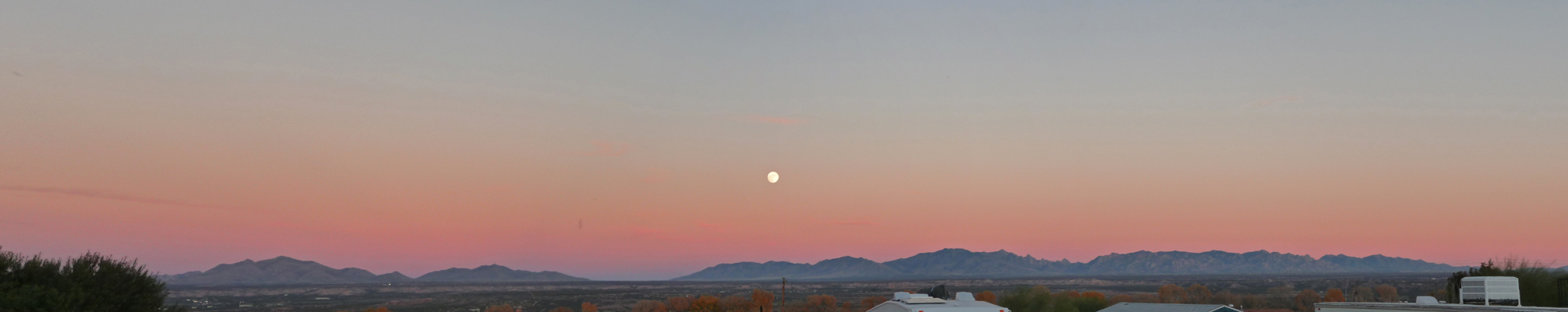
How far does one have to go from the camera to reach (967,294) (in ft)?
98.3

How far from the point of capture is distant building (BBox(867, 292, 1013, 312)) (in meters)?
25.5

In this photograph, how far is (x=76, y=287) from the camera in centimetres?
2159

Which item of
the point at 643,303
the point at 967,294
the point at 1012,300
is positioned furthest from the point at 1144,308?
the point at 643,303

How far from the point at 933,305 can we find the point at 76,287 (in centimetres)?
1989

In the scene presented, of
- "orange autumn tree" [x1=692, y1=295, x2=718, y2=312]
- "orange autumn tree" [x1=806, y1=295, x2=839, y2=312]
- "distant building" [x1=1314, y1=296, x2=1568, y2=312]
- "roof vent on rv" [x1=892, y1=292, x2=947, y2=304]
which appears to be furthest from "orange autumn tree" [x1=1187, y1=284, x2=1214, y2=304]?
"roof vent on rv" [x1=892, y1=292, x2=947, y2=304]

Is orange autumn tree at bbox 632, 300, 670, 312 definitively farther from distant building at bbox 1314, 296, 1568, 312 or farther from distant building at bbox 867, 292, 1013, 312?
distant building at bbox 1314, 296, 1568, 312

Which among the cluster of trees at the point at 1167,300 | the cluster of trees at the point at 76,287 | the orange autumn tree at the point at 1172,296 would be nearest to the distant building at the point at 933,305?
the cluster of trees at the point at 76,287

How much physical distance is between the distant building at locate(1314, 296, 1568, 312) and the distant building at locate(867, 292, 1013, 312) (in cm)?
838

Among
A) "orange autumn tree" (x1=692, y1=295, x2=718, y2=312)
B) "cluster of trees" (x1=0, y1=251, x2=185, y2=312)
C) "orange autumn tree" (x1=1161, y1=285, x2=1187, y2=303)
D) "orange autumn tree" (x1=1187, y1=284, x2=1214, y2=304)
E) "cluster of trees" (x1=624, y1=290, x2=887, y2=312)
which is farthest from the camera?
"orange autumn tree" (x1=1161, y1=285, x2=1187, y2=303)

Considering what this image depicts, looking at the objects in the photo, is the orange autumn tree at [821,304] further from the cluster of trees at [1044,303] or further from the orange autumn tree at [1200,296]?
the cluster of trees at [1044,303]

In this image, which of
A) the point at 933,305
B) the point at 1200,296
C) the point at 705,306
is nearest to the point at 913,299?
the point at 933,305

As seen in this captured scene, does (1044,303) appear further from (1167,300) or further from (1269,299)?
(1269,299)

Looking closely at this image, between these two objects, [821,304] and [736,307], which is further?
[821,304]

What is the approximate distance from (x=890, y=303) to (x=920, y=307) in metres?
2.89
